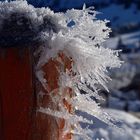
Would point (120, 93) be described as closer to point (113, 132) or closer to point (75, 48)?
point (113, 132)

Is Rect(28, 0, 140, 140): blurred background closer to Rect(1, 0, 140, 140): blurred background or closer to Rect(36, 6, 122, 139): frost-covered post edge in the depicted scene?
Rect(1, 0, 140, 140): blurred background

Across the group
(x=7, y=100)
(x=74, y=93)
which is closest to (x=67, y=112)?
(x=74, y=93)

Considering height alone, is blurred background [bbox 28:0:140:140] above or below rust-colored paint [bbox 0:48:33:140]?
above

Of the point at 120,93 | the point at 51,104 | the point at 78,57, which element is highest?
the point at 120,93

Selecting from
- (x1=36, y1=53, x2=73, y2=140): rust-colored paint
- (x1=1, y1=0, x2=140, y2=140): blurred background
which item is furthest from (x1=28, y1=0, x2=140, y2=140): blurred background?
(x1=36, y1=53, x2=73, y2=140): rust-colored paint

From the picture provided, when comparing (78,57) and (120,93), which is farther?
(120,93)

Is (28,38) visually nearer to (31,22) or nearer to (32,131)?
(31,22)

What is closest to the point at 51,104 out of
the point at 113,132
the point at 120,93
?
the point at 113,132

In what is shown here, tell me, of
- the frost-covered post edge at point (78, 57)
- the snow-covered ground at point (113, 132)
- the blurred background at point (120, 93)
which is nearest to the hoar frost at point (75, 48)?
the frost-covered post edge at point (78, 57)
